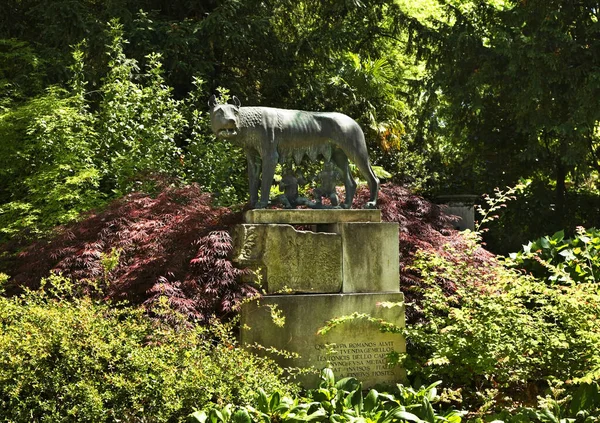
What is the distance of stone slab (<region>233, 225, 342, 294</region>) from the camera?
605cm

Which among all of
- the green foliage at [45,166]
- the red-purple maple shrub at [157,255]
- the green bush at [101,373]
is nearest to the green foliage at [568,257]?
the red-purple maple shrub at [157,255]

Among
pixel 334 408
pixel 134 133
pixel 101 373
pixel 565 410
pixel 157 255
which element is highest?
pixel 134 133

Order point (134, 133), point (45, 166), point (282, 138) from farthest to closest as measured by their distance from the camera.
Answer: point (134, 133), point (45, 166), point (282, 138)

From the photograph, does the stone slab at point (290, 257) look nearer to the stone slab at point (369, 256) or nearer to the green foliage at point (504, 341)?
the stone slab at point (369, 256)

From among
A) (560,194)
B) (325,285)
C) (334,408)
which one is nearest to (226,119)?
(325,285)

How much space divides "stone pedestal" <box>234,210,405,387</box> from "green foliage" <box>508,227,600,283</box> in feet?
9.86

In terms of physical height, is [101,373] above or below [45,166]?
below

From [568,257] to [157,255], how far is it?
5.25 m

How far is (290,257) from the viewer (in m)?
6.12

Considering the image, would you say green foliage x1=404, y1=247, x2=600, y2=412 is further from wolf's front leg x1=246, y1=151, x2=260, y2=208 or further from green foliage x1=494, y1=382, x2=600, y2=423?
wolf's front leg x1=246, y1=151, x2=260, y2=208

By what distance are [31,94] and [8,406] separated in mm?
7229

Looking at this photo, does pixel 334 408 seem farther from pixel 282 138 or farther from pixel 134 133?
pixel 134 133

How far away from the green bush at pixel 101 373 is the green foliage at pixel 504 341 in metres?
1.59

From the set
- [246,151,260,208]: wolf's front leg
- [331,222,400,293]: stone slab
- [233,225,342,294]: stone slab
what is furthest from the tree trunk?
[246,151,260,208]: wolf's front leg
